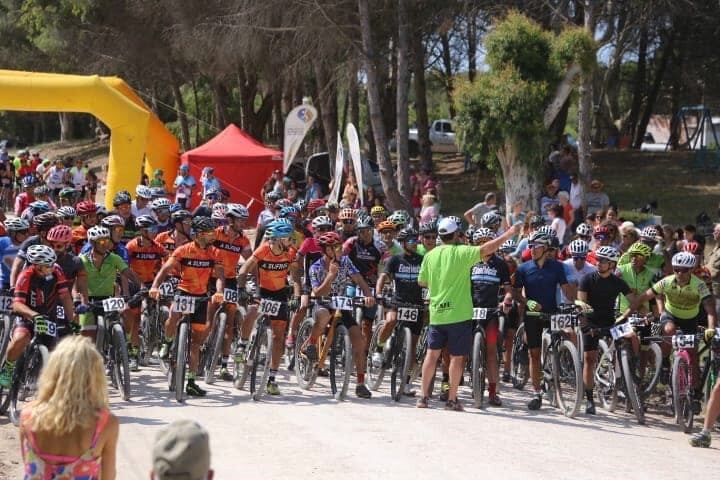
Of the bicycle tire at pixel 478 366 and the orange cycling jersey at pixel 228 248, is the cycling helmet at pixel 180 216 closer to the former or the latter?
the orange cycling jersey at pixel 228 248

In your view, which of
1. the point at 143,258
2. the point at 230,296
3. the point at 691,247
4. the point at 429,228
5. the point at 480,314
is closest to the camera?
the point at 480,314

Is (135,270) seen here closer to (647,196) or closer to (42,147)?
(647,196)

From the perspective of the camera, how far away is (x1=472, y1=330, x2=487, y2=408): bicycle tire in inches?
440

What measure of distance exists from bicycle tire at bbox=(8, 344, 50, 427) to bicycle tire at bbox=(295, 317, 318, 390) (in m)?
3.03

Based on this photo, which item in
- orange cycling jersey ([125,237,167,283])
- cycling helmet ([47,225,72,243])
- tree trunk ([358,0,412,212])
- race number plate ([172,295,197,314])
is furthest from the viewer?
tree trunk ([358,0,412,212])

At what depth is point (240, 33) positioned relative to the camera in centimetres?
2530

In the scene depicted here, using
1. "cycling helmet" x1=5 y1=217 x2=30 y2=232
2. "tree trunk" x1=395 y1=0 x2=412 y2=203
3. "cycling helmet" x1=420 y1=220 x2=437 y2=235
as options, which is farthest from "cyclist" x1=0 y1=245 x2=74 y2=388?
"tree trunk" x1=395 y1=0 x2=412 y2=203

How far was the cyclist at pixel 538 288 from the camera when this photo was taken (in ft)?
37.6

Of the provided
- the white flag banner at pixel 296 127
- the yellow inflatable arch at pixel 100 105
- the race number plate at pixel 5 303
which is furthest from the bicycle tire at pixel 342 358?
the white flag banner at pixel 296 127

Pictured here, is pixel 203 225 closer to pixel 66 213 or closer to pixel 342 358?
pixel 342 358

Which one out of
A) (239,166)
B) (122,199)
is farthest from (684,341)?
(239,166)

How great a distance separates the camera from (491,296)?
456 inches

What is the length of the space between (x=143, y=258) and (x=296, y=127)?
13678mm

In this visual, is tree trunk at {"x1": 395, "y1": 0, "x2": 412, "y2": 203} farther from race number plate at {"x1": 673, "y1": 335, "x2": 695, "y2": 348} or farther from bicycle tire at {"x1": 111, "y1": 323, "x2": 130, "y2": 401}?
race number plate at {"x1": 673, "y1": 335, "x2": 695, "y2": 348}
